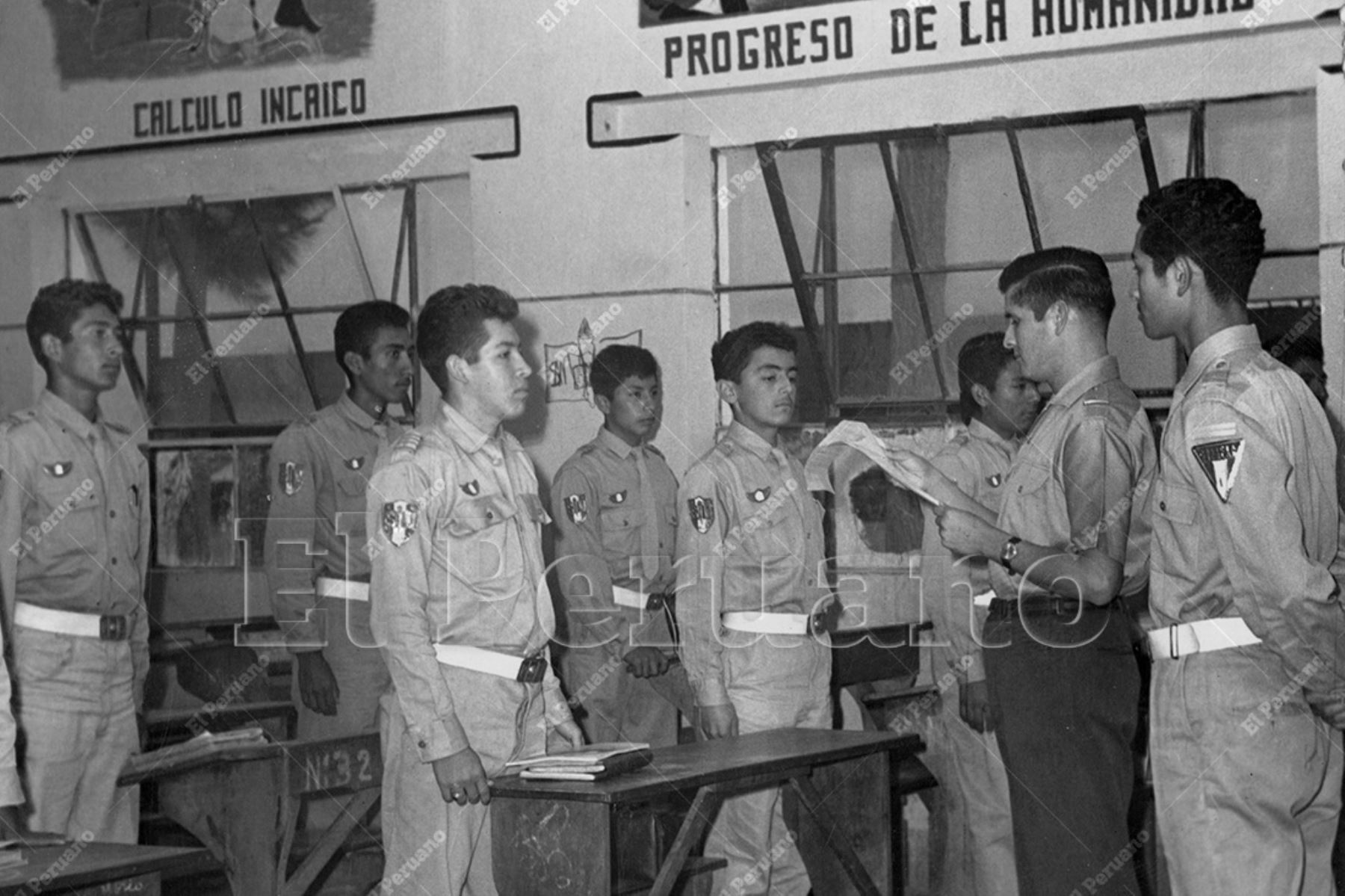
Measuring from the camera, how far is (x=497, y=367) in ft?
11.2

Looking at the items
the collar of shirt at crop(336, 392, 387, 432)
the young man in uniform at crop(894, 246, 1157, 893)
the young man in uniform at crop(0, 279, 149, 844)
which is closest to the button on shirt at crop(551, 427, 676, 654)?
the collar of shirt at crop(336, 392, 387, 432)

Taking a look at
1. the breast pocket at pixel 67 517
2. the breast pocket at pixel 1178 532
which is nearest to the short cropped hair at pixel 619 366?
the breast pocket at pixel 67 517

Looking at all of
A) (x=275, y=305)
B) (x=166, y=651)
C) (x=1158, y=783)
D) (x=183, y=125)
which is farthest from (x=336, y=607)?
(x=1158, y=783)

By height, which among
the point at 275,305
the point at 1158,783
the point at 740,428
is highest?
the point at 275,305

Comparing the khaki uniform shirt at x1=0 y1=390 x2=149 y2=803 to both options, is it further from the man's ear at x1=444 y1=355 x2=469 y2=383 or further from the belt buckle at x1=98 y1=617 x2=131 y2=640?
the man's ear at x1=444 y1=355 x2=469 y2=383

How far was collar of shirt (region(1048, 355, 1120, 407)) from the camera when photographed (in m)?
3.34

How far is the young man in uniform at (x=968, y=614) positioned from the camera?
447cm

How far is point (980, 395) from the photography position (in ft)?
16.0

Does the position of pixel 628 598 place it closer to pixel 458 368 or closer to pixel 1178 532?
pixel 458 368

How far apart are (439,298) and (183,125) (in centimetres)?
295

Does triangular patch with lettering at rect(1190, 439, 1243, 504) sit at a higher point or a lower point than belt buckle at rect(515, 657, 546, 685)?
higher

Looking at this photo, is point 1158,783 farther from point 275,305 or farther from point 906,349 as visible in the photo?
point 275,305

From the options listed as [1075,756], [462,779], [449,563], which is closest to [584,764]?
[462,779]

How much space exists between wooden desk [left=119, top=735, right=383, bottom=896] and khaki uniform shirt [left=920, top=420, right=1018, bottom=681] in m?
1.91
